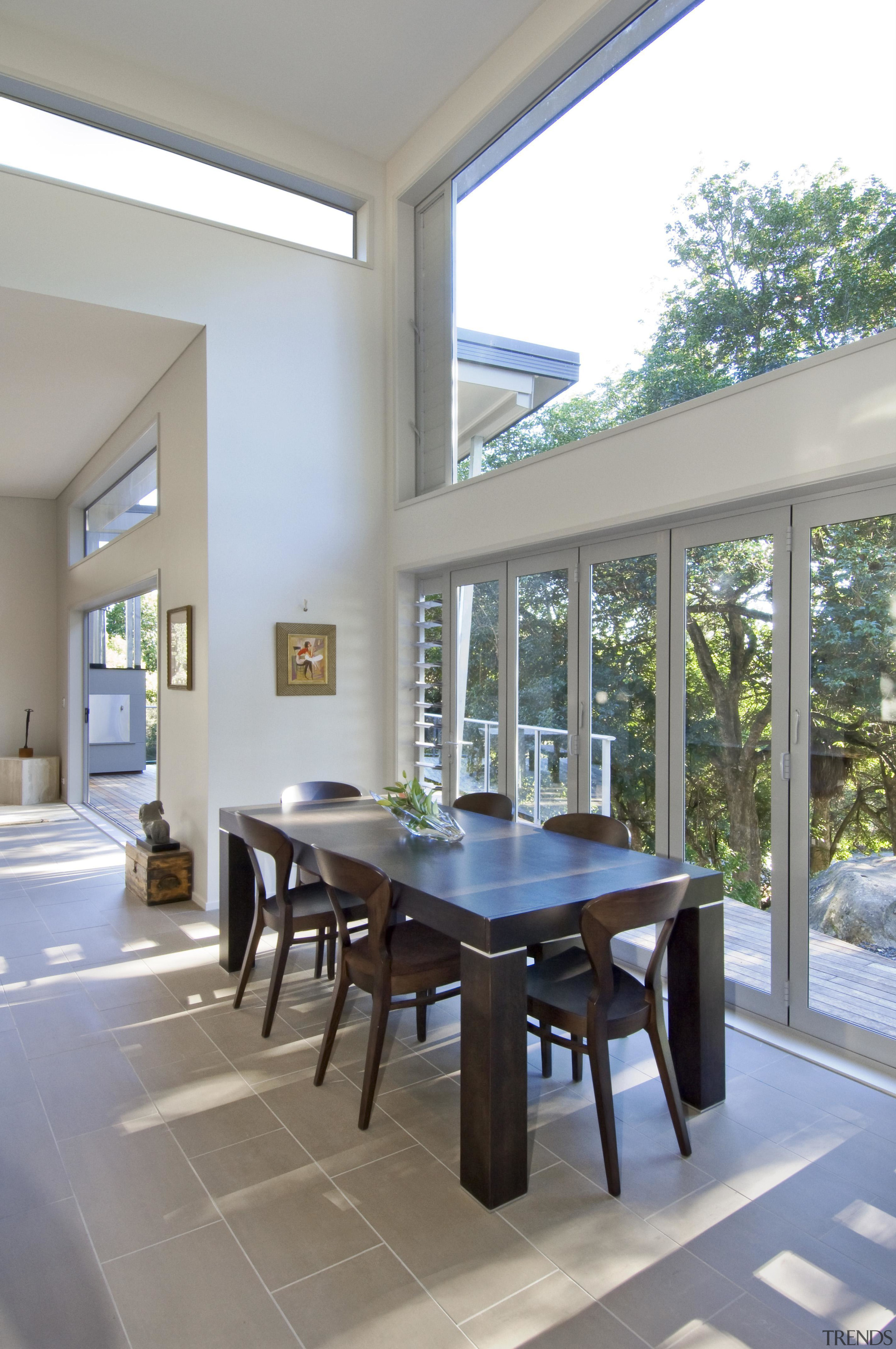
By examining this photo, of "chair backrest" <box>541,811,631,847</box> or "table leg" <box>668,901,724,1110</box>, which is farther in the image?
"chair backrest" <box>541,811,631,847</box>

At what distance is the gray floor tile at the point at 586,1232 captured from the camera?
193cm

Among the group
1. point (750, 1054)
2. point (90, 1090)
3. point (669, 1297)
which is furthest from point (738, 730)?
point (90, 1090)

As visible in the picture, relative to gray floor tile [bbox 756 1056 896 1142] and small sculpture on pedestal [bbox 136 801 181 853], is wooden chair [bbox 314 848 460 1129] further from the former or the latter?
small sculpture on pedestal [bbox 136 801 181 853]

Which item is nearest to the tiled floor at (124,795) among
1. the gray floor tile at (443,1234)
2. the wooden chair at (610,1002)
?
the gray floor tile at (443,1234)

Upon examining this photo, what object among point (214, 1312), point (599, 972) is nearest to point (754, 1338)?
point (599, 972)

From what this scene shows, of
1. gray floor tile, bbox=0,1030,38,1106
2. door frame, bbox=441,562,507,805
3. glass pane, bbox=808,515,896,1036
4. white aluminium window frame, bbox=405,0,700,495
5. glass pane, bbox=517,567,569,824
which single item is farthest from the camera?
door frame, bbox=441,562,507,805

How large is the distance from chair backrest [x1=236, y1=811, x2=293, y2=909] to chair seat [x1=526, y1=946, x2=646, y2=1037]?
990 millimetres

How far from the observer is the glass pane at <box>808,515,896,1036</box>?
289 centimetres

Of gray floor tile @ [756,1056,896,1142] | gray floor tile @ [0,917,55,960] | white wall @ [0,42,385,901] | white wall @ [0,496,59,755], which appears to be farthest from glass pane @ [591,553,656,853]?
white wall @ [0,496,59,755]

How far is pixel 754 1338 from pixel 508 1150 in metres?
0.67

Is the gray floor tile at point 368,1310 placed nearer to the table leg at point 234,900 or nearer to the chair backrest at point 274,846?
the chair backrest at point 274,846

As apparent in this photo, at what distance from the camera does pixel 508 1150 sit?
2168 millimetres

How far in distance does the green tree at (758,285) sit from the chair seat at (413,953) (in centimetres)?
251

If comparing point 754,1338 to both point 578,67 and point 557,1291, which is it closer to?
point 557,1291
